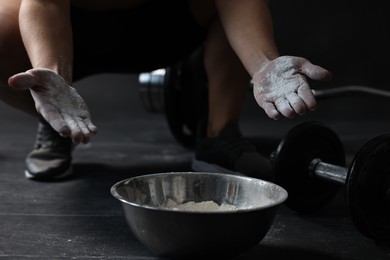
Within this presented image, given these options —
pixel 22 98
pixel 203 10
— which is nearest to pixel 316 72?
pixel 203 10

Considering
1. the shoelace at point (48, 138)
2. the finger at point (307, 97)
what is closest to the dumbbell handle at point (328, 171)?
the finger at point (307, 97)

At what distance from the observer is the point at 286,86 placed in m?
0.90

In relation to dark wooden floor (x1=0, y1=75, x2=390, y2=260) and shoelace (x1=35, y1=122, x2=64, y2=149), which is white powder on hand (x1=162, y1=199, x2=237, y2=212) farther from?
shoelace (x1=35, y1=122, x2=64, y2=149)

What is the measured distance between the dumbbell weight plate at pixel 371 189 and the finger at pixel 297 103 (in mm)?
129

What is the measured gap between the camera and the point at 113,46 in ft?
4.58

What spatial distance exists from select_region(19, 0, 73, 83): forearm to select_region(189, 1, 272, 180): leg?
444 mm

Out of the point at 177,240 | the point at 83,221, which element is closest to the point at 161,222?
the point at 177,240

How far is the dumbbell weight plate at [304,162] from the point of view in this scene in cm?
105

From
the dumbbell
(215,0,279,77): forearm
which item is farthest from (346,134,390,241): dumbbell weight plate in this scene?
(215,0,279,77): forearm

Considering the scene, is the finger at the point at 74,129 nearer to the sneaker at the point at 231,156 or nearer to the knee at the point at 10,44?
the knee at the point at 10,44

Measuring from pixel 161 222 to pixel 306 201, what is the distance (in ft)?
1.37

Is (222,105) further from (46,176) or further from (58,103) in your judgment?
(58,103)

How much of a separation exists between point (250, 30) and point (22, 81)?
450 mm

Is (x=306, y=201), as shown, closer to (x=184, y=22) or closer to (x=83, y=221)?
(x=83, y=221)
